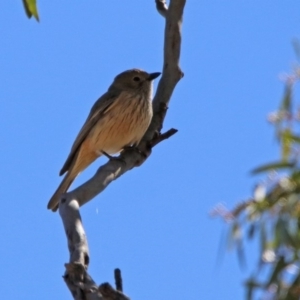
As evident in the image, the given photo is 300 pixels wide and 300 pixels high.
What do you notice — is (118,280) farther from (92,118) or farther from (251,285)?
(92,118)

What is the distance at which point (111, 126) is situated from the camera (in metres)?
7.17

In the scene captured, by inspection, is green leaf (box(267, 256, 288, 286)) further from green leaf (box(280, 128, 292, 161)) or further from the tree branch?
the tree branch

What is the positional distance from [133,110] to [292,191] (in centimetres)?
470

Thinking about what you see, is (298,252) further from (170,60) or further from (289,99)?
(170,60)

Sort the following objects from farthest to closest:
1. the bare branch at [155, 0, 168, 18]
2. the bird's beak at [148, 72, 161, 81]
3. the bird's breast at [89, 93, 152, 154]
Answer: the bird's beak at [148, 72, 161, 81] → the bird's breast at [89, 93, 152, 154] → the bare branch at [155, 0, 168, 18]

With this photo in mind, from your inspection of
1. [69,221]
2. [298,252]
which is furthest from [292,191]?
[69,221]

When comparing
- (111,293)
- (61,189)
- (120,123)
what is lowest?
(111,293)

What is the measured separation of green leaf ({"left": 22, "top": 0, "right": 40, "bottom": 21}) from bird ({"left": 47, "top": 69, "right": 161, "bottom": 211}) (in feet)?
11.9

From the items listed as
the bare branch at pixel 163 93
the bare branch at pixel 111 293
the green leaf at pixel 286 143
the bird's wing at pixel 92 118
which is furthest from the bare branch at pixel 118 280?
the bird's wing at pixel 92 118

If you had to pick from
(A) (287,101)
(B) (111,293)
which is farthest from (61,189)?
(A) (287,101)

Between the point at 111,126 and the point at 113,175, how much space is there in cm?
262

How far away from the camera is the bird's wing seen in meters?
7.18

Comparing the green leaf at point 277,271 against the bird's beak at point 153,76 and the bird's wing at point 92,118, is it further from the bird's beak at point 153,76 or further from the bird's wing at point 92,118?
the bird's beak at point 153,76

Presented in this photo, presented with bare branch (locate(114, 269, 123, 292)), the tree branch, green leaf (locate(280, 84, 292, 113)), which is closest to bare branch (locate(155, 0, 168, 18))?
the tree branch
